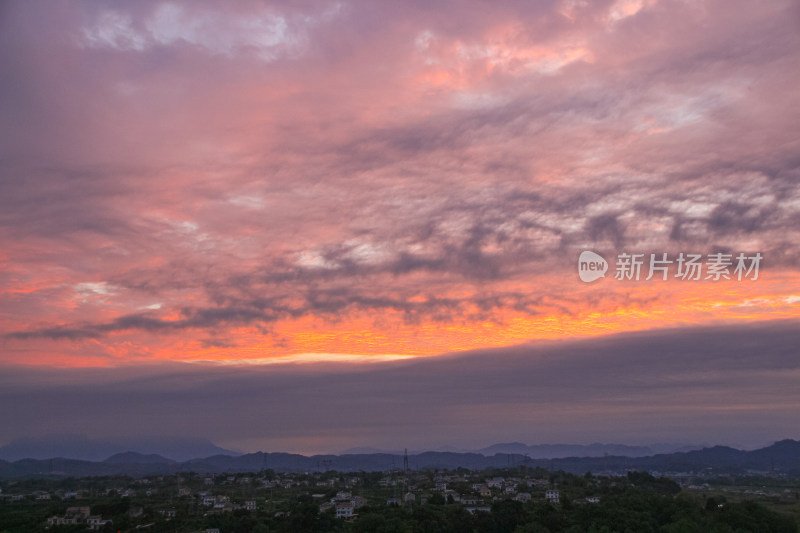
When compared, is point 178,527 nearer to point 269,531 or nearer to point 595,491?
point 269,531

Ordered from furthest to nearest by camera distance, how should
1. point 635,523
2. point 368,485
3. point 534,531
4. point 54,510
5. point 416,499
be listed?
point 368,485 < point 416,499 < point 54,510 < point 635,523 < point 534,531

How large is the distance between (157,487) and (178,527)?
4797 centimetres

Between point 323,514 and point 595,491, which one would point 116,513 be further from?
point 595,491

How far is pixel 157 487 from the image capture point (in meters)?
91.9

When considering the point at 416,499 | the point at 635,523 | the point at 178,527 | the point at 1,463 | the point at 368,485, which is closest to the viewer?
the point at 635,523

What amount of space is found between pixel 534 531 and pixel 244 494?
47381mm

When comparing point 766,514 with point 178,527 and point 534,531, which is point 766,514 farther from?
point 178,527

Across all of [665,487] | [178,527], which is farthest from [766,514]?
[178,527]

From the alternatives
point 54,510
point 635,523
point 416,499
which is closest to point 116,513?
point 54,510

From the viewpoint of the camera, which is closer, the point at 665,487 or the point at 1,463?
the point at 665,487

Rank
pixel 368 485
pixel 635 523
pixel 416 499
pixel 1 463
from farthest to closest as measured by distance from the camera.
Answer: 1. pixel 1 463
2. pixel 368 485
3. pixel 416 499
4. pixel 635 523

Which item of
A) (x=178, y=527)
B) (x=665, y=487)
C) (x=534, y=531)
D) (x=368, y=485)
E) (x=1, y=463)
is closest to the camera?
(x=534, y=531)

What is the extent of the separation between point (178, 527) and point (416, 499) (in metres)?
24.8

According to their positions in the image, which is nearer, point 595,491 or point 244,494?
point 595,491
